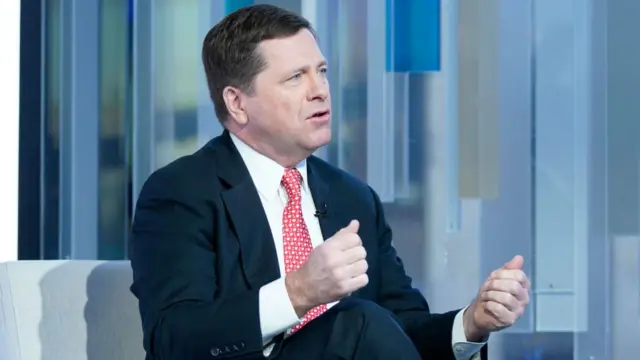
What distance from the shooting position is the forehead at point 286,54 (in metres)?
1.73

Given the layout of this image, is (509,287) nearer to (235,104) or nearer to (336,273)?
(336,273)

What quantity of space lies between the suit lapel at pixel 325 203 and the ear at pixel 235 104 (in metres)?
0.15

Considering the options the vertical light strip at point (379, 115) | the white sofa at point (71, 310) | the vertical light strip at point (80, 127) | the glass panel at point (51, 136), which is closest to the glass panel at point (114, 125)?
the vertical light strip at point (80, 127)

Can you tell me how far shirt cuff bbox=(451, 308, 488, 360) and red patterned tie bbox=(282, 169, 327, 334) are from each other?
217 millimetres

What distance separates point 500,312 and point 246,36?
0.62 meters

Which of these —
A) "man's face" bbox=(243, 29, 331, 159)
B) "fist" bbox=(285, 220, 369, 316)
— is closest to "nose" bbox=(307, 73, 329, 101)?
"man's face" bbox=(243, 29, 331, 159)

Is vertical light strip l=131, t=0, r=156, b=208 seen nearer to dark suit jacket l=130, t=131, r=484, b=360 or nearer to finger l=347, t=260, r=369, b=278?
dark suit jacket l=130, t=131, r=484, b=360

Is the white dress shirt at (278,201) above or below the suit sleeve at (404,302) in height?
above

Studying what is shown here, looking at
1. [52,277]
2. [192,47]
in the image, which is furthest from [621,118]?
[52,277]

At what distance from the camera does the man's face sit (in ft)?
5.66

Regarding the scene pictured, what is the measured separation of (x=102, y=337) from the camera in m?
1.87

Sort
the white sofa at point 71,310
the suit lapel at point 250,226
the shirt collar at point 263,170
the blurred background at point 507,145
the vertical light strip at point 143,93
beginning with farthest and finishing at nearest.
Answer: the vertical light strip at point 143,93
the blurred background at point 507,145
the white sofa at point 71,310
the shirt collar at point 263,170
the suit lapel at point 250,226

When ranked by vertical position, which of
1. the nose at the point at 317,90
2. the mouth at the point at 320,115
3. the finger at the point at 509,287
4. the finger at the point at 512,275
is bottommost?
the finger at the point at 509,287

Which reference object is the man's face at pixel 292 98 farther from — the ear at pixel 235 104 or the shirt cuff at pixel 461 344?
the shirt cuff at pixel 461 344
